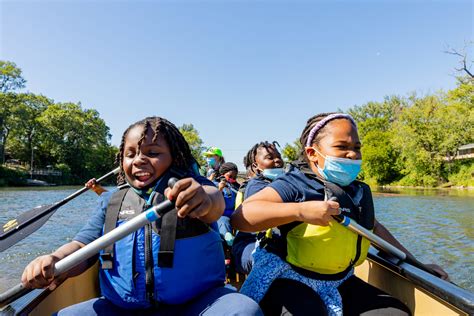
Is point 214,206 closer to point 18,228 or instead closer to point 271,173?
point 18,228

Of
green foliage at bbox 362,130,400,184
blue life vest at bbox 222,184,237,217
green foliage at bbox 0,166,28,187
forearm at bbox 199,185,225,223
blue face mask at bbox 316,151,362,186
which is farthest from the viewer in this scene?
green foliage at bbox 362,130,400,184

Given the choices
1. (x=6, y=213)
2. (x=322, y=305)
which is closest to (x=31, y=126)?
(x=6, y=213)

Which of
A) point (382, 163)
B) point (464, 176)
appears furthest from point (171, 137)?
point (382, 163)

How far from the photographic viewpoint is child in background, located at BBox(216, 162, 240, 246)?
4200 millimetres

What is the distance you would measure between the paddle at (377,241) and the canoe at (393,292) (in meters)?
0.04

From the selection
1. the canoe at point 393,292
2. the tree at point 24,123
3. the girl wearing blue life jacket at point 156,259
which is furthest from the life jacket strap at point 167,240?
the tree at point 24,123

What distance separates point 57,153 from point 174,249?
162ft

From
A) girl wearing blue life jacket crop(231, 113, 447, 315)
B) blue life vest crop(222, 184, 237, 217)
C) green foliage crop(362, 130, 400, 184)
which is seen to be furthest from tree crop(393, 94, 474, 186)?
girl wearing blue life jacket crop(231, 113, 447, 315)

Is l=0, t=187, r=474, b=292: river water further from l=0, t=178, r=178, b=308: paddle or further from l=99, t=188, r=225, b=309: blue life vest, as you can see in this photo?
l=0, t=178, r=178, b=308: paddle

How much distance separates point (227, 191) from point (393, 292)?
10.2ft

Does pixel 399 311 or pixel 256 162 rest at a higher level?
pixel 256 162

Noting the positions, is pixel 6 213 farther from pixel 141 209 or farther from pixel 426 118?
pixel 426 118

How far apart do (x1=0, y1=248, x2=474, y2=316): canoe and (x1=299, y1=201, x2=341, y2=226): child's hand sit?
0.67 meters

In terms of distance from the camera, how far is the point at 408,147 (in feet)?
118
